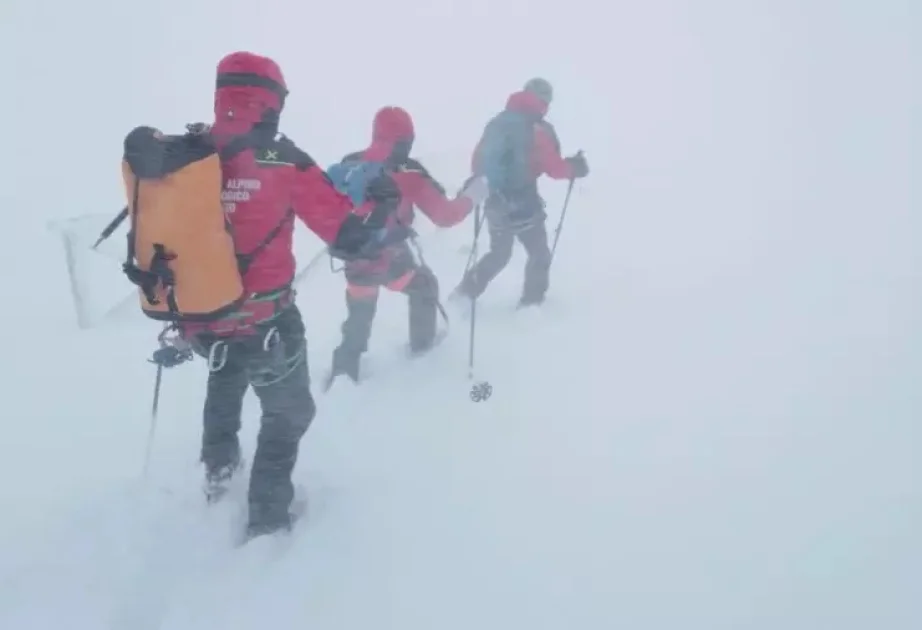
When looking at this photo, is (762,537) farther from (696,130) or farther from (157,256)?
(696,130)

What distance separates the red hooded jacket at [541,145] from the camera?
627 centimetres

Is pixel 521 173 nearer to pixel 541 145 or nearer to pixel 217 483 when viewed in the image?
pixel 541 145

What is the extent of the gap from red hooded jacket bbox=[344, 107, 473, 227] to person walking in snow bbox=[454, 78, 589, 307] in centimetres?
98

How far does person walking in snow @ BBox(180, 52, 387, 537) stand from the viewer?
3219mm

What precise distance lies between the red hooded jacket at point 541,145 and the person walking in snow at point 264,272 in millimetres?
3089

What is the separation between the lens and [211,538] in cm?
384

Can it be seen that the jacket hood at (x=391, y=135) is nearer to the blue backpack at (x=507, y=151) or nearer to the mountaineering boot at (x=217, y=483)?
the blue backpack at (x=507, y=151)

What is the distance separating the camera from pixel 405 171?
5.19 meters

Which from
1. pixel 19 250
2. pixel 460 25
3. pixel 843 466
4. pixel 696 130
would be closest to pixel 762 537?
pixel 843 466

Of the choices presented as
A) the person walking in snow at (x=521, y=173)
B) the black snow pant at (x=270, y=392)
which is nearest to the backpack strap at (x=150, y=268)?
the black snow pant at (x=270, y=392)

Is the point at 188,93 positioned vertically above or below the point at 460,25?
below

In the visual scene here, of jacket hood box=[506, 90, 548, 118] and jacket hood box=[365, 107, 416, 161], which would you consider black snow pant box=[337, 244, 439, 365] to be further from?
jacket hood box=[506, 90, 548, 118]

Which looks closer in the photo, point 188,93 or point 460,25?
point 188,93

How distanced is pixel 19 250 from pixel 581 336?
7751 millimetres
